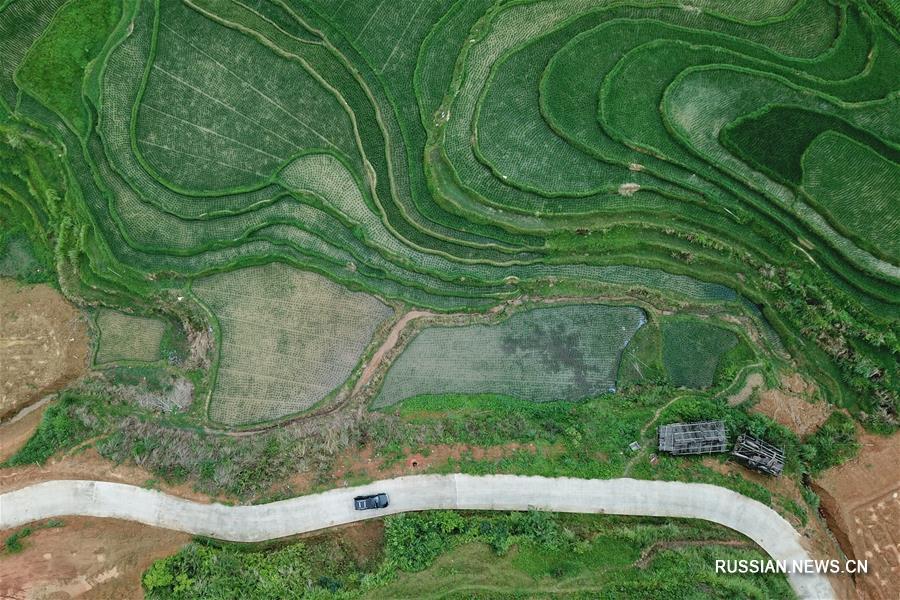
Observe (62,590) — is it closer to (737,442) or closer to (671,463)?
(671,463)

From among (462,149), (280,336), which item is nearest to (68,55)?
(280,336)

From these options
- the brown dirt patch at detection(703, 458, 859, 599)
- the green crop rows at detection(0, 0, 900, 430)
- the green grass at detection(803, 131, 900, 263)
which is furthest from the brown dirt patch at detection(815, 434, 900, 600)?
the green grass at detection(803, 131, 900, 263)

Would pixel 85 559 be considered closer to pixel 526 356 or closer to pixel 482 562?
pixel 482 562

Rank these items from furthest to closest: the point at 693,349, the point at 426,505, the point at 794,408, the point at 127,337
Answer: the point at 127,337
the point at 693,349
the point at 794,408
the point at 426,505

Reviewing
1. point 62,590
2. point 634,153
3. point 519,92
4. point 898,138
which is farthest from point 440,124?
point 62,590

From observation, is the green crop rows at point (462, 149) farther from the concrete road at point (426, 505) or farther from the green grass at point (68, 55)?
the concrete road at point (426, 505)

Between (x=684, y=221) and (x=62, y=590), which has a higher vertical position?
(x=684, y=221)

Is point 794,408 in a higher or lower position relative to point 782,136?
lower
